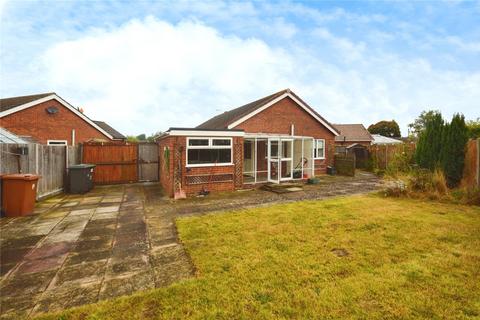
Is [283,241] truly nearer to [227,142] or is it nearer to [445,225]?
[445,225]

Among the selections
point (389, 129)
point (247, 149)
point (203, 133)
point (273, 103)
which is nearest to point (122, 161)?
point (203, 133)

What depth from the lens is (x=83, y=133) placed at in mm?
17922

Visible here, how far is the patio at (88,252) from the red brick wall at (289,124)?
746 cm

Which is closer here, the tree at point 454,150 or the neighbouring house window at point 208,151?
the tree at point 454,150

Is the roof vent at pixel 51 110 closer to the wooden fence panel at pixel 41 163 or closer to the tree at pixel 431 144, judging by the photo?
the wooden fence panel at pixel 41 163

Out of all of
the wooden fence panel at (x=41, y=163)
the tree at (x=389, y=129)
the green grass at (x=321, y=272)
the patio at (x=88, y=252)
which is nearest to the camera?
the green grass at (x=321, y=272)

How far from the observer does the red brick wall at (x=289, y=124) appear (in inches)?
586

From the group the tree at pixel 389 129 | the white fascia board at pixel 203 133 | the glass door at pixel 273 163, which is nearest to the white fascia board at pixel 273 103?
the glass door at pixel 273 163

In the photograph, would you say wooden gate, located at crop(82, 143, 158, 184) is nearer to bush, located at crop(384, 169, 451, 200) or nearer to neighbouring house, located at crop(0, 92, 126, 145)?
neighbouring house, located at crop(0, 92, 126, 145)

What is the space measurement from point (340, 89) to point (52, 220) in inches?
930

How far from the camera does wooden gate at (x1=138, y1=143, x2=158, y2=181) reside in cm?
1391

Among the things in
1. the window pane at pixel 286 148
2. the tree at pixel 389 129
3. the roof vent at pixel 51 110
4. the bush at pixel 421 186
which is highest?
the tree at pixel 389 129

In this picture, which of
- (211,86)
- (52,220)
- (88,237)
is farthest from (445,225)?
(211,86)

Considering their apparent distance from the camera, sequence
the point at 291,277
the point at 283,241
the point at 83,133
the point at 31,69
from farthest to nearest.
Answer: the point at 83,133, the point at 31,69, the point at 283,241, the point at 291,277
